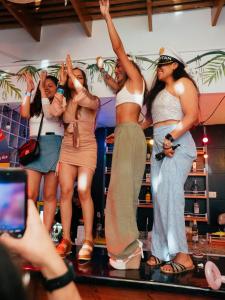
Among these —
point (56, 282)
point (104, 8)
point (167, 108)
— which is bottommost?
point (56, 282)

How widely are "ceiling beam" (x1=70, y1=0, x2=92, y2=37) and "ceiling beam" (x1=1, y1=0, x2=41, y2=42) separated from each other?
1.61 feet

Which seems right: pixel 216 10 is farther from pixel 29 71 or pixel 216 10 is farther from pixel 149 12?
pixel 29 71

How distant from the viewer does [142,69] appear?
2566mm

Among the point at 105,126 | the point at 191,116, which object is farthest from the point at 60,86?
the point at 105,126

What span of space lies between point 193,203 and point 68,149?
328 cm

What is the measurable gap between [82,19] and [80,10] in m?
0.08

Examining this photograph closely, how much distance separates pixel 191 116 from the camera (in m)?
1.58

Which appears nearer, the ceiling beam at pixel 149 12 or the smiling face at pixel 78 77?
the smiling face at pixel 78 77

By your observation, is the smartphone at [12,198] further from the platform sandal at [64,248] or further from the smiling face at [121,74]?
the smiling face at [121,74]

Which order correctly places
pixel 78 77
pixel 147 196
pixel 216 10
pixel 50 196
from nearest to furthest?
pixel 50 196 → pixel 78 77 → pixel 216 10 → pixel 147 196

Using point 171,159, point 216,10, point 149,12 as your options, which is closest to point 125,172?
point 171,159

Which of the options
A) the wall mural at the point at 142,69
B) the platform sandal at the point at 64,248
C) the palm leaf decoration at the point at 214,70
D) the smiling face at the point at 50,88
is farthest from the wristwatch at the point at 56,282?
the palm leaf decoration at the point at 214,70

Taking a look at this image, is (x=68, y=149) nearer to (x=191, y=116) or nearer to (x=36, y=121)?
(x=36, y=121)

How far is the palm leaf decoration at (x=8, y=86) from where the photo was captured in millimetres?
2811
